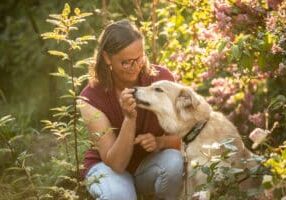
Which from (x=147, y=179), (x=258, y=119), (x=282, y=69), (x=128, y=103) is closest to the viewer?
(x=128, y=103)

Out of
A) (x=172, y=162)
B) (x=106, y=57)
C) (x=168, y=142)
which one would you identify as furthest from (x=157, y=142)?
(x=106, y=57)

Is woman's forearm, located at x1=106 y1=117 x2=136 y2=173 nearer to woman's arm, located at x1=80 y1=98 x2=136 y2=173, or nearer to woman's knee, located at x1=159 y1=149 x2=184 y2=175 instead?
woman's arm, located at x1=80 y1=98 x2=136 y2=173

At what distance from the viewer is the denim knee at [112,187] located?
4031mm

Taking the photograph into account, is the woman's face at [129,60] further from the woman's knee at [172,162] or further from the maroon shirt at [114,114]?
the woman's knee at [172,162]

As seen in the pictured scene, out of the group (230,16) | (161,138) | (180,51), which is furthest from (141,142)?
(180,51)

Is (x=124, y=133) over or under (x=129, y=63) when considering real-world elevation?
under

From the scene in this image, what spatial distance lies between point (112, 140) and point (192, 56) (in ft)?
5.72

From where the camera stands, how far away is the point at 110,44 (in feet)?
13.8

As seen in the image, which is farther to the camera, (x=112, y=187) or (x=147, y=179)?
(x=147, y=179)

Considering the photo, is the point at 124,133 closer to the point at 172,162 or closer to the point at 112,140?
the point at 112,140

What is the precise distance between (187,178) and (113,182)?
529mm

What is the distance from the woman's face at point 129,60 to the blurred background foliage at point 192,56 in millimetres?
520

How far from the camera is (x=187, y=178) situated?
4.29m

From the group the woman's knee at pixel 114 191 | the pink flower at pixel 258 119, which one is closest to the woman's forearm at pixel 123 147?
the woman's knee at pixel 114 191
